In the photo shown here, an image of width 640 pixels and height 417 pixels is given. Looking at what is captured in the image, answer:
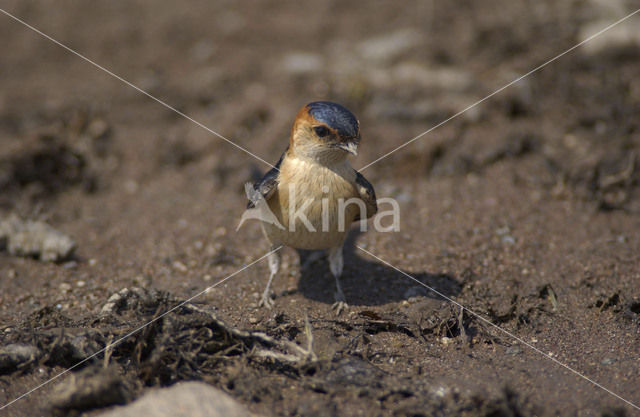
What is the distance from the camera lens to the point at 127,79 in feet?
29.6

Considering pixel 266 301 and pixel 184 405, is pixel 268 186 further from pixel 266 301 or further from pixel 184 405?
pixel 184 405

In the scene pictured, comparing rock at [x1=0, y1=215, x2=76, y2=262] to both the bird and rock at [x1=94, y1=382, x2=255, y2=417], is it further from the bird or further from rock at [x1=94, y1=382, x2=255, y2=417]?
rock at [x1=94, y1=382, x2=255, y2=417]

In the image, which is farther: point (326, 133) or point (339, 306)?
point (339, 306)

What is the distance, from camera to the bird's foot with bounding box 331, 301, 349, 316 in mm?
4773

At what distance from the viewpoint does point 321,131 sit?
442 cm

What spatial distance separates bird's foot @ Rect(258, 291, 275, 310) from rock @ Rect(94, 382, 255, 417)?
4.84 ft

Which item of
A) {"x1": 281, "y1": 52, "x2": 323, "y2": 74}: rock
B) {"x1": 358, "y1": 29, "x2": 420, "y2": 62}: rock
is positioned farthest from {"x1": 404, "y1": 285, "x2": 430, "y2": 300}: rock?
{"x1": 358, "y1": 29, "x2": 420, "y2": 62}: rock

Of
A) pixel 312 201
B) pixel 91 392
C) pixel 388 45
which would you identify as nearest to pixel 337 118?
pixel 312 201

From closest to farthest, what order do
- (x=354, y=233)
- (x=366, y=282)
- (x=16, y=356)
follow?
(x=16, y=356) < (x=366, y=282) < (x=354, y=233)

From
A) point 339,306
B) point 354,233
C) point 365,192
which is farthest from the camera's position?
point 354,233

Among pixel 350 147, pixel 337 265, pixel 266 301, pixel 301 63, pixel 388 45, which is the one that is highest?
pixel 388 45

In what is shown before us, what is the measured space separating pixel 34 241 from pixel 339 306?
291cm

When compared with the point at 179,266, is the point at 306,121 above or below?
above

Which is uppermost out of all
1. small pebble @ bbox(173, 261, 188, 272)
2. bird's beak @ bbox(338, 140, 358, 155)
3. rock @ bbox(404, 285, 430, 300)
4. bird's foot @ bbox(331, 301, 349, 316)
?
bird's beak @ bbox(338, 140, 358, 155)
